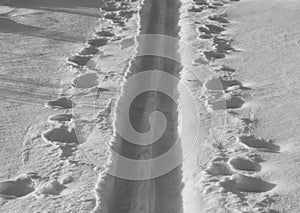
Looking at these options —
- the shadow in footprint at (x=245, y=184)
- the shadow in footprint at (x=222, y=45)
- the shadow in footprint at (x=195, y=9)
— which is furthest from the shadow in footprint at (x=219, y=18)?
the shadow in footprint at (x=245, y=184)

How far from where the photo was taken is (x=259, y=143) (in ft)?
15.3

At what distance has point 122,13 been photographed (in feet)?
29.7

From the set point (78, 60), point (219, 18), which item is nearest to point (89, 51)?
point (78, 60)

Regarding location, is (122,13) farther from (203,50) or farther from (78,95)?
(78,95)

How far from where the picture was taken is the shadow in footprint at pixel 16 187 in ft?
12.9

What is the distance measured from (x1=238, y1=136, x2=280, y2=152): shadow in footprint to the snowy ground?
12 mm

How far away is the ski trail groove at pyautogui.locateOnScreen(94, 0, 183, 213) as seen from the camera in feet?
13.3

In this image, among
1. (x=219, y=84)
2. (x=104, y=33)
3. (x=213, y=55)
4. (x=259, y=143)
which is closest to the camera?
(x=259, y=143)

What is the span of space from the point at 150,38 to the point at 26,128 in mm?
3092

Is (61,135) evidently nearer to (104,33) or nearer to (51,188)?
(51,188)

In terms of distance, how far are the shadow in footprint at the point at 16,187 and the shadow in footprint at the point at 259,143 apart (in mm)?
1638

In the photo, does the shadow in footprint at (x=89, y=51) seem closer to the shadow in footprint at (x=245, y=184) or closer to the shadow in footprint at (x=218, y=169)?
the shadow in footprint at (x=218, y=169)

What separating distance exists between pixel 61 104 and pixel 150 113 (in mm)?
791

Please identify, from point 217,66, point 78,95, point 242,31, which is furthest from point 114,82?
point 242,31
